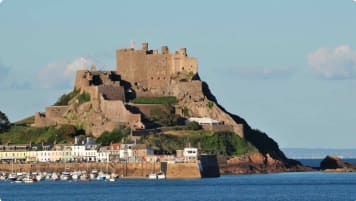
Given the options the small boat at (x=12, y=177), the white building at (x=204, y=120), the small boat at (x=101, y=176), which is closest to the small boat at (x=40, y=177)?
the small boat at (x=12, y=177)

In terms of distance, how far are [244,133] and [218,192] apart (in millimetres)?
35835

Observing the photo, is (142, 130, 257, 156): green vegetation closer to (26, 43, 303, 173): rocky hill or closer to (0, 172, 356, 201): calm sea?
(26, 43, 303, 173): rocky hill

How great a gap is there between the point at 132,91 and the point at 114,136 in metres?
9.83

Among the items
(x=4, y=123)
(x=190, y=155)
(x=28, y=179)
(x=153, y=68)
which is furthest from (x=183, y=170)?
(x=4, y=123)

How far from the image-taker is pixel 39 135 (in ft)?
434

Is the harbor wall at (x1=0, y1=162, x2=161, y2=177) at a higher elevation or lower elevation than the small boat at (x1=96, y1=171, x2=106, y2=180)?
higher

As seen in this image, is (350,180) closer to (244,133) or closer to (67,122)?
(244,133)

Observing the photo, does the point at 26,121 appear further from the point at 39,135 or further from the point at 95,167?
the point at 95,167

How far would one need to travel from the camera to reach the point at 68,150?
408ft

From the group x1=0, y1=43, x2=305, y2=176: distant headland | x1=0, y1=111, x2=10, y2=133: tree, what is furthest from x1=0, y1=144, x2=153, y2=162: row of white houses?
x1=0, y1=111, x2=10, y2=133: tree

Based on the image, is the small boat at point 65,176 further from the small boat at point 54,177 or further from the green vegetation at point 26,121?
the green vegetation at point 26,121

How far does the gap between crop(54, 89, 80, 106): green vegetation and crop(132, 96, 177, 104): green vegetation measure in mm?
6064

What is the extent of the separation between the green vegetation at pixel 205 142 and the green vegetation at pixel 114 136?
227cm

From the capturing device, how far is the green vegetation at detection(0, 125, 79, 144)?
5098 inches
